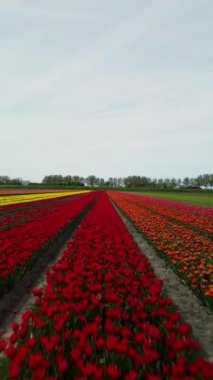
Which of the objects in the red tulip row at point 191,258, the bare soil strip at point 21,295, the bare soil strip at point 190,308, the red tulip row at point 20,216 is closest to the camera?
the bare soil strip at point 190,308

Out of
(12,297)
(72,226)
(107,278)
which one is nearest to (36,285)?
(12,297)

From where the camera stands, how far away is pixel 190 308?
4793mm

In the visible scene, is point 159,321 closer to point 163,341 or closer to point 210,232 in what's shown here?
point 163,341

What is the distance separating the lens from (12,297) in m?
5.27

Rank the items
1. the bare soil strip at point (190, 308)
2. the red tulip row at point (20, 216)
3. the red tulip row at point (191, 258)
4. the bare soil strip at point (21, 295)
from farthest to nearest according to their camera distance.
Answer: the red tulip row at point (20, 216)
the red tulip row at point (191, 258)
the bare soil strip at point (21, 295)
the bare soil strip at point (190, 308)

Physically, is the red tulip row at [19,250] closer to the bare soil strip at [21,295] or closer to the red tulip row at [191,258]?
the bare soil strip at [21,295]

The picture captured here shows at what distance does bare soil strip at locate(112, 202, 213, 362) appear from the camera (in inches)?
148

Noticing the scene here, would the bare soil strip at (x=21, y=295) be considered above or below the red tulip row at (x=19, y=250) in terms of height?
below

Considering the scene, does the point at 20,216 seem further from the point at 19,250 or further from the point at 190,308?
the point at 190,308

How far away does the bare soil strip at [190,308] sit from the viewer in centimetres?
375

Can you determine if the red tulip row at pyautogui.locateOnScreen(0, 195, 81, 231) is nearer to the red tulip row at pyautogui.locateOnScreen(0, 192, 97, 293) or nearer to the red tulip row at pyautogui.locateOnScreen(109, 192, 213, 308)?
the red tulip row at pyautogui.locateOnScreen(0, 192, 97, 293)

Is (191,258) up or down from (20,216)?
up

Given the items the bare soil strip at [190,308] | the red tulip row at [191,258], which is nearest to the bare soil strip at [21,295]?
the bare soil strip at [190,308]

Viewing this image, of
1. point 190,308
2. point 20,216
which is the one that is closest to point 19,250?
point 190,308
